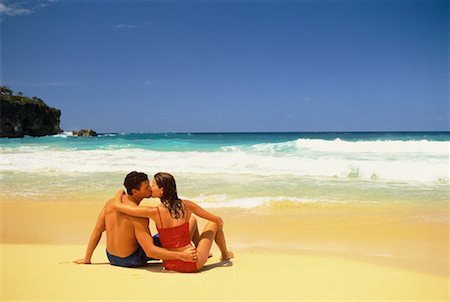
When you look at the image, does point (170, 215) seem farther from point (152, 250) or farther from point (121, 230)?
point (121, 230)

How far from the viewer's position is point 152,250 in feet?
14.4

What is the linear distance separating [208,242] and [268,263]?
0.66 metres

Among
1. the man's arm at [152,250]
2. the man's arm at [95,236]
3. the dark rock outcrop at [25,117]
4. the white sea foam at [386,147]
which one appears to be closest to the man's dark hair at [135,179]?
the man's arm at [152,250]

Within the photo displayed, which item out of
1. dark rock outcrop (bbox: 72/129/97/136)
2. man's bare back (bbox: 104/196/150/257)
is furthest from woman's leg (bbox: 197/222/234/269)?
dark rock outcrop (bbox: 72/129/97/136)

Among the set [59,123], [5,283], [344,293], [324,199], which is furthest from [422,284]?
[59,123]

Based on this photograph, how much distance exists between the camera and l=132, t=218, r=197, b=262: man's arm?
14.4 ft

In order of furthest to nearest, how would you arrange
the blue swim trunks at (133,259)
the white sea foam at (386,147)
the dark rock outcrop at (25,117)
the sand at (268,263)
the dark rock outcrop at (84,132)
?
the dark rock outcrop at (84,132) < the dark rock outcrop at (25,117) < the white sea foam at (386,147) < the blue swim trunks at (133,259) < the sand at (268,263)

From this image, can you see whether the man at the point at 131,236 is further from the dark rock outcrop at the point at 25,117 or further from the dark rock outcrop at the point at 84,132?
the dark rock outcrop at the point at 84,132

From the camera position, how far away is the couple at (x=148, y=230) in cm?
437

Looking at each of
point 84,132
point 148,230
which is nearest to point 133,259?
point 148,230

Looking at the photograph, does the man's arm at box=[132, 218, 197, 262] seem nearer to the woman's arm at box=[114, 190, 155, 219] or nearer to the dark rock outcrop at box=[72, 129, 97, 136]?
the woman's arm at box=[114, 190, 155, 219]

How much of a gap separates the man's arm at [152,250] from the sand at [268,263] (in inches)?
6.2

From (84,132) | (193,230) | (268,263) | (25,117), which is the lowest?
(268,263)

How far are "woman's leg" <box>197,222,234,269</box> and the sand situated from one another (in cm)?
11
